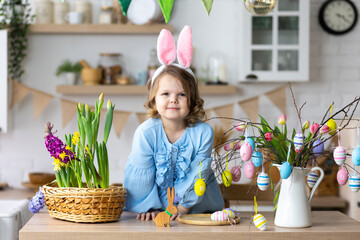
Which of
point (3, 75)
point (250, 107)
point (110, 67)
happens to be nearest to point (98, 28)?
point (110, 67)

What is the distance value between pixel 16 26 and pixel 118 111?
0.84 meters

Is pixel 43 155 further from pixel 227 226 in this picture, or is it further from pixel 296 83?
pixel 227 226

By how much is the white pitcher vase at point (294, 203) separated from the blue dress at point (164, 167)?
0.93ft

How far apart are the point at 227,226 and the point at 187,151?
1.17 feet

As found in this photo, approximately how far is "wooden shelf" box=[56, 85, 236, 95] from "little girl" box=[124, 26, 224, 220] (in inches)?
60.5

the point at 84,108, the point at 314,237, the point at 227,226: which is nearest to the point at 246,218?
the point at 227,226

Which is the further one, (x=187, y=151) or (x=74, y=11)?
(x=74, y=11)

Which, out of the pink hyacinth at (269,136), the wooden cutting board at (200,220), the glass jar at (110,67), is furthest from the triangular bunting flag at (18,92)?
the pink hyacinth at (269,136)

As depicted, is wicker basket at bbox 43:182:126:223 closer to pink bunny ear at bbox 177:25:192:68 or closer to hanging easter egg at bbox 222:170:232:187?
hanging easter egg at bbox 222:170:232:187

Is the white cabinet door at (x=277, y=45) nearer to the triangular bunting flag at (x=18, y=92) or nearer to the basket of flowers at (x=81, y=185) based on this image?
the triangular bunting flag at (x=18, y=92)

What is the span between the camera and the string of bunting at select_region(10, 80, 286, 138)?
11.7 feet

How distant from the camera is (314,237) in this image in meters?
1.57

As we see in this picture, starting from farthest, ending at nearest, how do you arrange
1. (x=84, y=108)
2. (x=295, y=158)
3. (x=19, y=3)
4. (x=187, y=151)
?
(x=19, y=3) → (x=187, y=151) → (x=84, y=108) → (x=295, y=158)

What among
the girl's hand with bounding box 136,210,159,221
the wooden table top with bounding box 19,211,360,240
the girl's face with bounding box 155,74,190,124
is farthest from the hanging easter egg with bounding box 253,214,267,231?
the girl's face with bounding box 155,74,190,124
